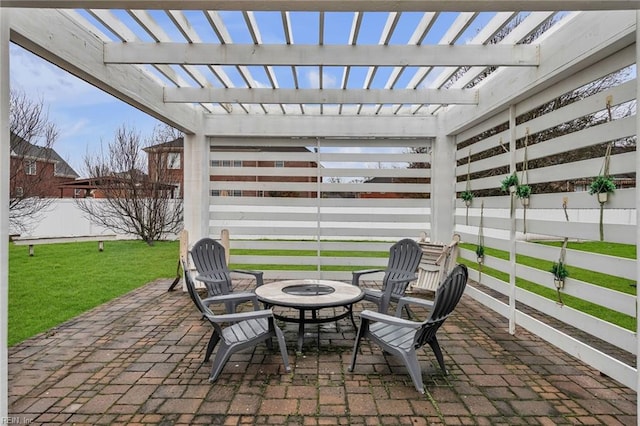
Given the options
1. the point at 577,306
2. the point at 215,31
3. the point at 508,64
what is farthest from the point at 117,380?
the point at 577,306

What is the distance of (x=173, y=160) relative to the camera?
36.7ft

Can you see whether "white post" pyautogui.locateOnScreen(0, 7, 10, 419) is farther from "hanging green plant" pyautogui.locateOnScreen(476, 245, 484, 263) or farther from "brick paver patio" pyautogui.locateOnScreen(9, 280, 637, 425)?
"hanging green plant" pyautogui.locateOnScreen(476, 245, 484, 263)

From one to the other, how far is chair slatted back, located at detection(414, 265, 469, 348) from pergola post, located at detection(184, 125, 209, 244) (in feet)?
14.6

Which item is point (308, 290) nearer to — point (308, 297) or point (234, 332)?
point (308, 297)

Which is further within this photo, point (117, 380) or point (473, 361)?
point (473, 361)

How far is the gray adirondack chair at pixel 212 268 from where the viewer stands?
4.17m

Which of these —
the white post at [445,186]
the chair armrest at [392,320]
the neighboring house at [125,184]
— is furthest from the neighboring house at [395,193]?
the neighboring house at [125,184]

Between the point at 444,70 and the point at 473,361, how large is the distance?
3.32m

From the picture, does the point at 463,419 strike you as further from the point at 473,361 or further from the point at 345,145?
the point at 345,145

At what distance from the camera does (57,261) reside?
26.9 ft

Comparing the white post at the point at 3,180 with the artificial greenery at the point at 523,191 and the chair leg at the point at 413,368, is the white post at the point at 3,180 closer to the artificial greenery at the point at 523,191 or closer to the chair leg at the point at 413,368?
the chair leg at the point at 413,368

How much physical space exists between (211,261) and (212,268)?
3.8 inches

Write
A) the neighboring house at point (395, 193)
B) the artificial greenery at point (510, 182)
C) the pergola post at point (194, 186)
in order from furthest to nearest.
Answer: the neighboring house at point (395, 193) → the pergola post at point (194, 186) → the artificial greenery at point (510, 182)

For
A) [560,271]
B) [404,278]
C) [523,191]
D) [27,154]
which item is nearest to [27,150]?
[27,154]
